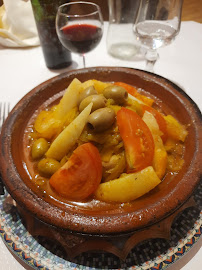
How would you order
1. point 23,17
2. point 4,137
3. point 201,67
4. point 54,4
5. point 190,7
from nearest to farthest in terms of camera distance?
point 4,137, point 54,4, point 201,67, point 23,17, point 190,7

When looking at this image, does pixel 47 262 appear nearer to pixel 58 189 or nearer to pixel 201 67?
pixel 58 189

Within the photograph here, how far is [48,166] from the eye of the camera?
3.02 feet

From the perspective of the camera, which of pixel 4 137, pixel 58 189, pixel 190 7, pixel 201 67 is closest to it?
pixel 58 189

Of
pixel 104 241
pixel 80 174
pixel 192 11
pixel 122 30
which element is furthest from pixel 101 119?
pixel 192 11

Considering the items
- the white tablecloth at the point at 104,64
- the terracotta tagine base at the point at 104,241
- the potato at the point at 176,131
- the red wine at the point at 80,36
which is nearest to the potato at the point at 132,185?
the terracotta tagine base at the point at 104,241

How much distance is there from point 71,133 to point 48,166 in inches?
6.3

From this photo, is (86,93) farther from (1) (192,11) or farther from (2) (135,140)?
(1) (192,11)

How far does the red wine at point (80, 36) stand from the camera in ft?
4.85

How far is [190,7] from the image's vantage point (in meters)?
Result: 2.96

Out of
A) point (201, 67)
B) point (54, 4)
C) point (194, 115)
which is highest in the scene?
point (54, 4)

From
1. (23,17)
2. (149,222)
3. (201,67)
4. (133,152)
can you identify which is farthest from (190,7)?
(149,222)

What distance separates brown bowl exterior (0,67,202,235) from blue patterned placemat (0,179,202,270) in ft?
0.50

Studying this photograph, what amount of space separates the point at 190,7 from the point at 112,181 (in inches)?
117

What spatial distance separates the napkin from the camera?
1.88 m
